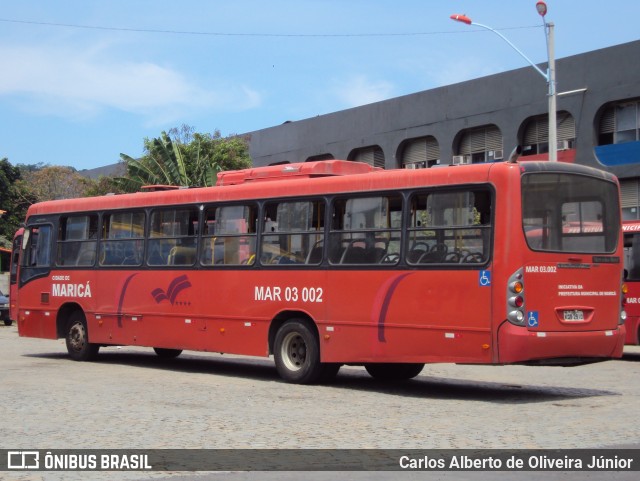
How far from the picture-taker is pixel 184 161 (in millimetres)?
44094

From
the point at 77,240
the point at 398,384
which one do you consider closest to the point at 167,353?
the point at 77,240

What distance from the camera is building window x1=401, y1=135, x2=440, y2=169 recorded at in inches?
1598

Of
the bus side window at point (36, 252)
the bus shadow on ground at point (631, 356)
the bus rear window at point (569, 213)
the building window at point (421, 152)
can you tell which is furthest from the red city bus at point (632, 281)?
the building window at point (421, 152)

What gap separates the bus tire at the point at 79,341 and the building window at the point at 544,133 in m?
20.0

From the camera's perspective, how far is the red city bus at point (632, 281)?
21.7 m

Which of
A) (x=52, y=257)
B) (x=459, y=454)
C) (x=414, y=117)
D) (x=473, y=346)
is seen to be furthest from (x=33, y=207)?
(x=414, y=117)

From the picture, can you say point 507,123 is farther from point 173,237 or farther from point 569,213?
point 569,213

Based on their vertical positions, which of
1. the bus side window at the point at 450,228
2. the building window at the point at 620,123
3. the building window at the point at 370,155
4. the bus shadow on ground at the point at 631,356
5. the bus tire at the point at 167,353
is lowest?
the bus tire at the point at 167,353

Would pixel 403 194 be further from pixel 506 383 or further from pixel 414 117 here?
pixel 414 117

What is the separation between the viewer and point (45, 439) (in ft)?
30.9

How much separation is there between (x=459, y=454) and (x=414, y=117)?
33070 millimetres

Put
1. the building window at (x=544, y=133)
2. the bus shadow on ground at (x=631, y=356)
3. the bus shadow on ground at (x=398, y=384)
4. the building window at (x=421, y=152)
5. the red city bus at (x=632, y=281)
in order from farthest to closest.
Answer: the building window at (x=421, y=152) < the building window at (x=544, y=133) < the bus shadow on ground at (x=631, y=356) < the red city bus at (x=632, y=281) < the bus shadow on ground at (x=398, y=384)

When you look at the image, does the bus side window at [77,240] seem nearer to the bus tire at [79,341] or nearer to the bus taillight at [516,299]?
the bus tire at [79,341]

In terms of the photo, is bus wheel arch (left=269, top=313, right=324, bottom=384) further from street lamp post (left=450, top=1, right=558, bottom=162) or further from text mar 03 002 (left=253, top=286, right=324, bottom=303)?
street lamp post (left=450, top=1, right=558, bottom=162)
